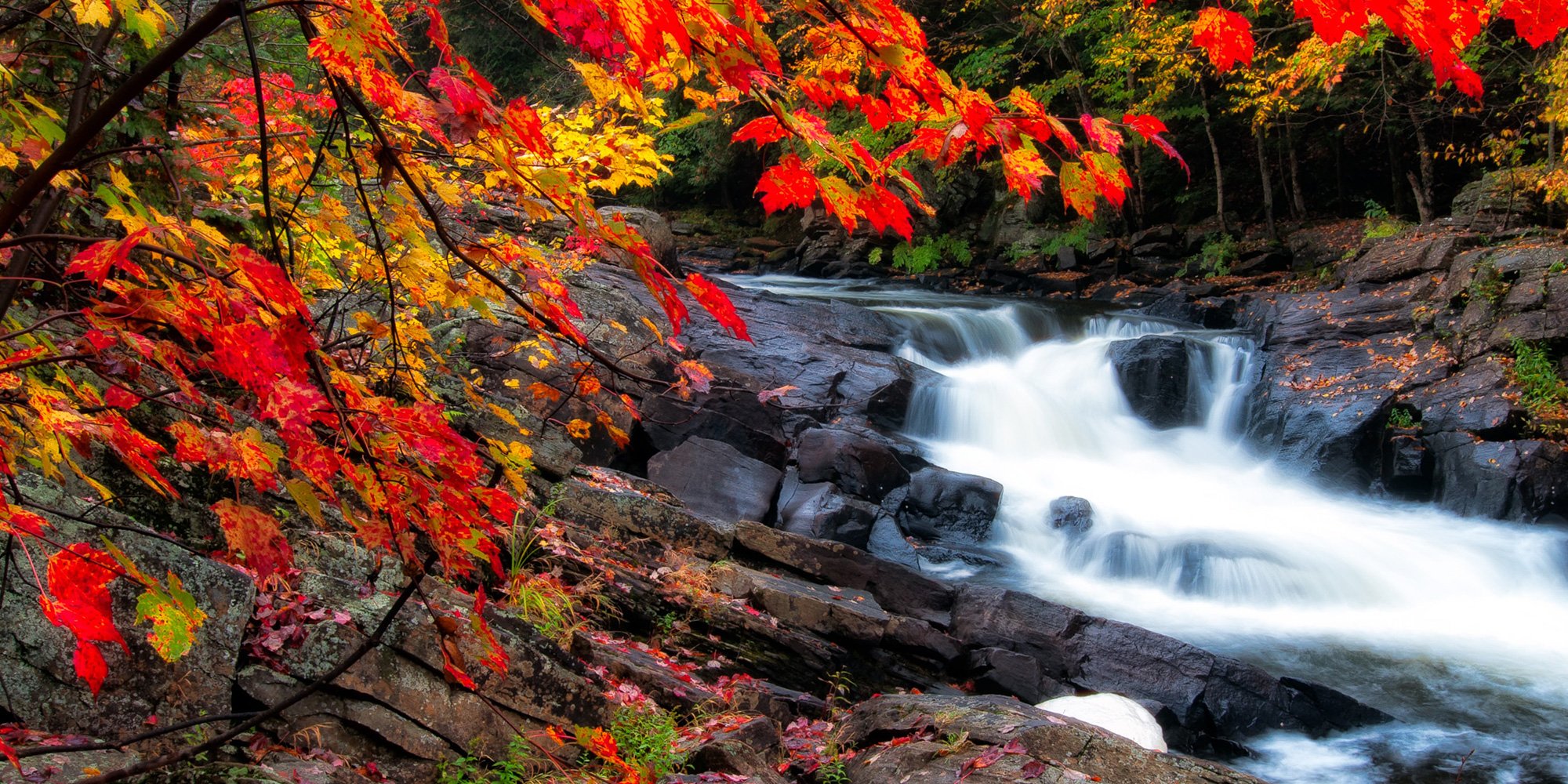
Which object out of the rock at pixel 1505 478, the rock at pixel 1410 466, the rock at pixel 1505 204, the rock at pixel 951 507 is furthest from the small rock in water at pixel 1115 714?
the rock at pixel 1505 204

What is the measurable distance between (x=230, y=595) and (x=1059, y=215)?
874 inches

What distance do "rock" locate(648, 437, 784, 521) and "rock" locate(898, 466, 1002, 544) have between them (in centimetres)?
193

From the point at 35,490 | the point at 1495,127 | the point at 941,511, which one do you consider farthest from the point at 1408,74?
the point at 35,490

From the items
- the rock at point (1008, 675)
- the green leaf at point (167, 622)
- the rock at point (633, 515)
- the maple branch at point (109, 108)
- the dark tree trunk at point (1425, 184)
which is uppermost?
the dark tree trunk at point (1425, 184)

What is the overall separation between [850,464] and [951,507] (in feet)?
4.07

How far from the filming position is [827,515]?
9242 millimetres

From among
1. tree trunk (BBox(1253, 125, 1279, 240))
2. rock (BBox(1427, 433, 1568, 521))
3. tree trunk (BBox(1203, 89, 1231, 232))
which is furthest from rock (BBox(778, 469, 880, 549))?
tree trunk (BBox(1253, 125, 1279, 240))

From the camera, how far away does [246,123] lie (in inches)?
151

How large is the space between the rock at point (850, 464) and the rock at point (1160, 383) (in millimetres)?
5239

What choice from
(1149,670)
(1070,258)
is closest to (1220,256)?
(1070,258)

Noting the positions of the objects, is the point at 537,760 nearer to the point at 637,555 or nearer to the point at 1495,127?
the point at 637,555

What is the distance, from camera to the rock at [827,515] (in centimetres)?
916

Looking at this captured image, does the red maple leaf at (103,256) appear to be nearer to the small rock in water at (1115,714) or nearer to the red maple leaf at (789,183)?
the red maple leaf at (789,183)

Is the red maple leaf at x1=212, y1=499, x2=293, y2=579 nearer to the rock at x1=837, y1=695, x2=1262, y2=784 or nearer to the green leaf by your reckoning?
the green leaf
